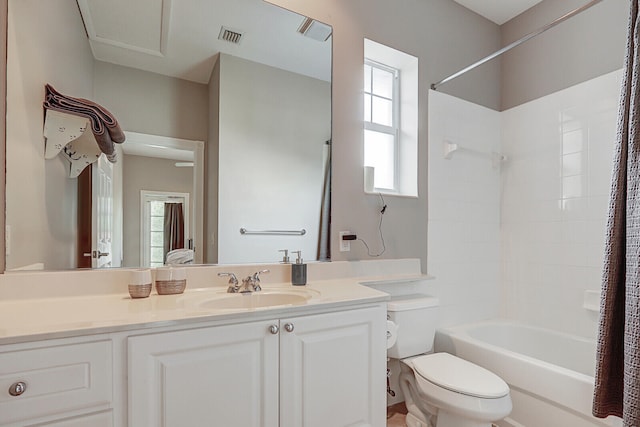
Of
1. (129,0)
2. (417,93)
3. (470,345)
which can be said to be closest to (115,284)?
(129,0)

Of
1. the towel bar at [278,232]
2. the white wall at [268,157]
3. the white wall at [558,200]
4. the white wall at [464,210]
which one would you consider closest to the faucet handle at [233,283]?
the white wall at [268,157]

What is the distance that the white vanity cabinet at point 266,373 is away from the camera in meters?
0.96

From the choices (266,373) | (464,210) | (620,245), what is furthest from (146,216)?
(464,210)

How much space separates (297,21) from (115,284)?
1.58 meters

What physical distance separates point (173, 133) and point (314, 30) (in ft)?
3.19

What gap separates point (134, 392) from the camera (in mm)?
927

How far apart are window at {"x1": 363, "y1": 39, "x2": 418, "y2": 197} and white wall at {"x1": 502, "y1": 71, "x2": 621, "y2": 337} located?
973 millimetres

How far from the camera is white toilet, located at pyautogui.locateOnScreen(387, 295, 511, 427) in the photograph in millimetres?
1406

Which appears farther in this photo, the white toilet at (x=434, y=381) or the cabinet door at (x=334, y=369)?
the white toilet at (x=434, y=381)

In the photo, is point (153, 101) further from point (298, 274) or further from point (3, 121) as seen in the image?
point (298, 274)

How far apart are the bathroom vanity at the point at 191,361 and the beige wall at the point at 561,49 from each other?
217cm

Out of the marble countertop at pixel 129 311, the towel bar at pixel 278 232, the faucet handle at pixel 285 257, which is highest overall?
the towel bar at pixel 278 232

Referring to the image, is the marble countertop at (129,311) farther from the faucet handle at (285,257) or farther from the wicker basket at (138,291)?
the faucet handle at (285,257)

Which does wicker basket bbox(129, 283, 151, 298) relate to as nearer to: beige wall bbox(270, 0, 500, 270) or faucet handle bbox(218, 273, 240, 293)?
faucet handle bbox(218, 273, 240, 293)
